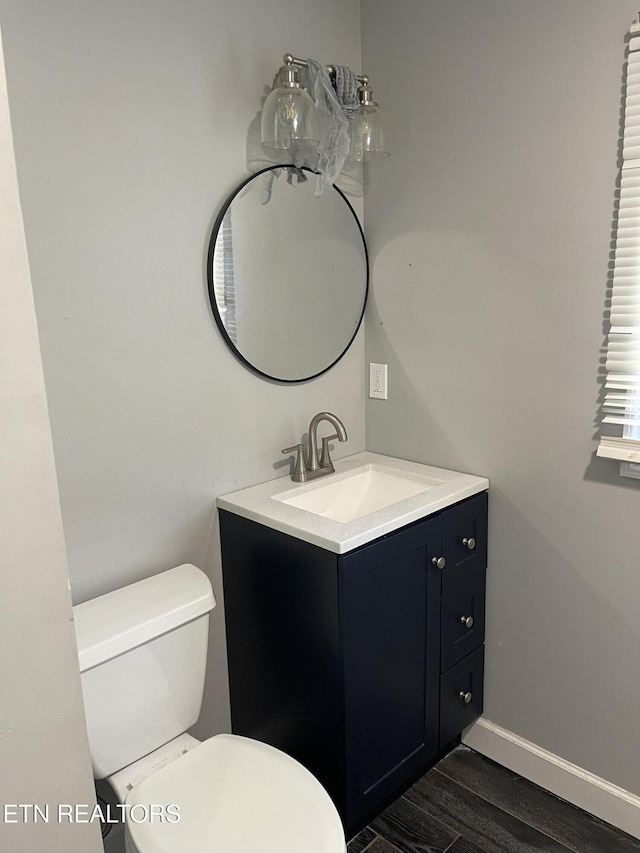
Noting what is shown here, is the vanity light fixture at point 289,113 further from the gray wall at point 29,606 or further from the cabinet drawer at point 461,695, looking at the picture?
the cabinet drawer at point 461,695

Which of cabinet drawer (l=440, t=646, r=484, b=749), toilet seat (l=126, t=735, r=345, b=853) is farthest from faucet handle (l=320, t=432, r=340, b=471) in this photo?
toilet seat (l=126, t=735, r=345, b=853)

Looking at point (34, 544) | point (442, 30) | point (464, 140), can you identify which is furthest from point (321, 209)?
point (34, 544)

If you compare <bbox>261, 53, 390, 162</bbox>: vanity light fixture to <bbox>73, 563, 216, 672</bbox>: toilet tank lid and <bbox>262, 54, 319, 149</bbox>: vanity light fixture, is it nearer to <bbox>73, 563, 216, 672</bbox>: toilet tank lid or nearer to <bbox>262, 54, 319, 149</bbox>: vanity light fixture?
<bbox>262, 54, 319, 149</bbox>: vanity light fixture

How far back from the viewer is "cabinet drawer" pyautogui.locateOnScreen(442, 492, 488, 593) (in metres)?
1.81

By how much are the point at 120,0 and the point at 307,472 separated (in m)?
1.28

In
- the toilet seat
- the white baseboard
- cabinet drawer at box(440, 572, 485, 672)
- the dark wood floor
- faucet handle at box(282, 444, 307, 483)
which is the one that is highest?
faucet handle at box(282, 444, 307, 483)

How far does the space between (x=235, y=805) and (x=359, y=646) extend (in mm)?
443

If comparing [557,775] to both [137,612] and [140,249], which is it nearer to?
[137,612]

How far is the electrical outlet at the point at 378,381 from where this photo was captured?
215 cm

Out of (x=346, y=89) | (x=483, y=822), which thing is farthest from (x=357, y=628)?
(x=346, y=89)

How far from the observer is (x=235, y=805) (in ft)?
4.42

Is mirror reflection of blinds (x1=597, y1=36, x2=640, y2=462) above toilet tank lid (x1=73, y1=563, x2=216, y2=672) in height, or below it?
above

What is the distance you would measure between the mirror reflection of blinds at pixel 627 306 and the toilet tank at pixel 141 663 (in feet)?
3.57

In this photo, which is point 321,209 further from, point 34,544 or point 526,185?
point 34,544
